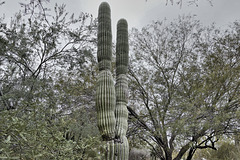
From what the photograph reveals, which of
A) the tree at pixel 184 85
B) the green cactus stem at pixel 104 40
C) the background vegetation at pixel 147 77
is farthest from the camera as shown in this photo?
the tree at pixel 184 85

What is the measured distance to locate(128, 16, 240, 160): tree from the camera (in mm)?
6484

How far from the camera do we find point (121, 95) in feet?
15.7

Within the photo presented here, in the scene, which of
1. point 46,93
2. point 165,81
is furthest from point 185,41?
point 46,93

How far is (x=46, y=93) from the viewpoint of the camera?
4.11m

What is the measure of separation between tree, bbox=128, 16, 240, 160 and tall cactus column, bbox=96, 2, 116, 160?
9.12 feet

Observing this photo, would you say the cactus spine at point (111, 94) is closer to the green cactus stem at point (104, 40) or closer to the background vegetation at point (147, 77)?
the green cactus stem at point (104, 40)

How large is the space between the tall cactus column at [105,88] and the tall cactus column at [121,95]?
0.53ft

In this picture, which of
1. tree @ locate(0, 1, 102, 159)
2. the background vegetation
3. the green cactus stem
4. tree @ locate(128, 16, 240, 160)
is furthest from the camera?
tree @ locate(128, 16, 240, 160)

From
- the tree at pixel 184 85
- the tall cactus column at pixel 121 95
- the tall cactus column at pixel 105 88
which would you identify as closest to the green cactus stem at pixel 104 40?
the tall cactus column at pixel 105 88

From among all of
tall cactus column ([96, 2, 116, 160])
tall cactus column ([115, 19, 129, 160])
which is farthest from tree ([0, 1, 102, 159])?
tall cactus column ([115, 19, 129, 160])

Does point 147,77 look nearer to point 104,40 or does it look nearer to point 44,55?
point 104,40

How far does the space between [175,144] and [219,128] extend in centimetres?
179

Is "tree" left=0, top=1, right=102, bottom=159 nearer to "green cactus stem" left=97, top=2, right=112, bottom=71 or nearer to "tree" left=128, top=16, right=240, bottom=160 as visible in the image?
"green cactus stem" left=97, top=2, right=112, bottom=71

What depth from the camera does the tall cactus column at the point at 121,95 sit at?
4038 mm
